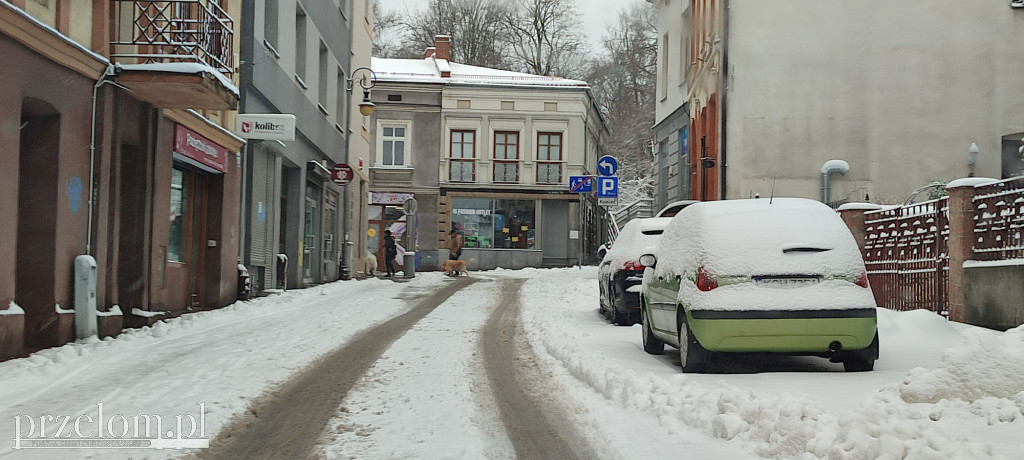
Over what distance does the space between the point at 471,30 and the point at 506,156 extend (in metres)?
13.6

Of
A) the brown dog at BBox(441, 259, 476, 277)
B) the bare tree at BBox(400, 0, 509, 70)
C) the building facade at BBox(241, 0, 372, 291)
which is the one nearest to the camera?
Answer: the building facade at BBox(241, 0, 372, 291)

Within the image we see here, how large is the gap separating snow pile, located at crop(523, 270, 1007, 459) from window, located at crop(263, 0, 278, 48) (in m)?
12.4

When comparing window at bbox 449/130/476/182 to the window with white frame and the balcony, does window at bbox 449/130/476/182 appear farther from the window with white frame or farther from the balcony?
the balcony

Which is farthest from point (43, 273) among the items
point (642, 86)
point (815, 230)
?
point (642, 86)

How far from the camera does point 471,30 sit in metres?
53.9

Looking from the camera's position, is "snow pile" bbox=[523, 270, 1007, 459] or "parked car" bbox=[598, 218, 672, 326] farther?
"parked car" bbox=[598, 218, 672, 326]

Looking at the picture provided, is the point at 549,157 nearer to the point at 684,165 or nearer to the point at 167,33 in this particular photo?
the point at 684,165

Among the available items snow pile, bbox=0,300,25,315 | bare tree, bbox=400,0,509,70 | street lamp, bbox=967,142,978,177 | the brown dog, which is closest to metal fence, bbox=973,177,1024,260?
snow pile, bbox=0,300,25,315

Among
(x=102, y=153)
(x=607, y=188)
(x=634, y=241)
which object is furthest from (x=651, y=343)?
(x=607, y=188)

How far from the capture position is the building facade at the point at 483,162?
1676 inches

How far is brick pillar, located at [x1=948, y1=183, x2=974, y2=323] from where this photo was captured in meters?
10.8

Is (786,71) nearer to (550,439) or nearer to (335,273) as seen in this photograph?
(335,273)

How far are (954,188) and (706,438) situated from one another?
689cm

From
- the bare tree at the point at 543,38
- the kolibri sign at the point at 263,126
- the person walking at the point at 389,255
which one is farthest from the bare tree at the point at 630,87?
the kolibri sign at the point at 263,126
